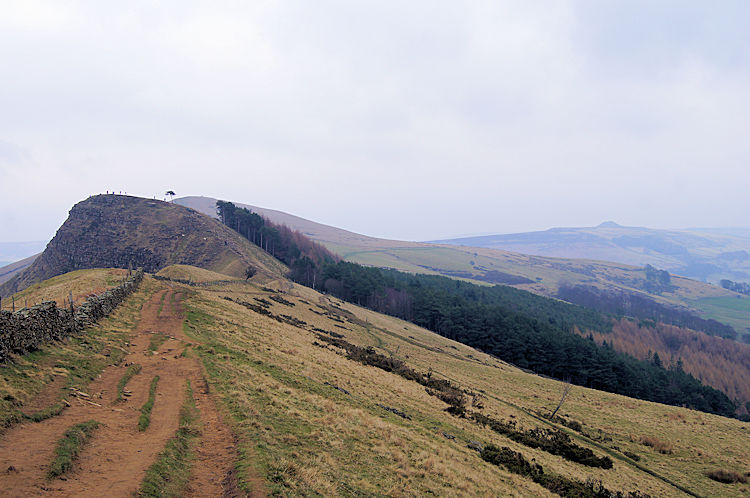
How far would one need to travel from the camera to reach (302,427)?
1678 centimetres

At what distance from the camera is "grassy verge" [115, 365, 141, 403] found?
17.1 m

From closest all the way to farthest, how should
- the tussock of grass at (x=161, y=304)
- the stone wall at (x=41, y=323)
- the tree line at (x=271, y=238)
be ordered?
the stone wall at (x=41, y=323) < the tussock of grass at (x=161, y=304) < the tree line at (x=271, y=238)

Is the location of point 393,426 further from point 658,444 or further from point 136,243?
point 136,243

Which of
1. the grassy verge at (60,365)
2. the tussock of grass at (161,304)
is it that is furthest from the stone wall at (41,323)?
the tussock of grass at (161,304)

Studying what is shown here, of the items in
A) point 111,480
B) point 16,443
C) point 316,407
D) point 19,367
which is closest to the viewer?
point 111,480

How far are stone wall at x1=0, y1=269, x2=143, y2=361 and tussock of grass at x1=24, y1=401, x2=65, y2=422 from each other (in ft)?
13.8

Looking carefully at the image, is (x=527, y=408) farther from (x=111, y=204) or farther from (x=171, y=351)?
(x=111, y=204)

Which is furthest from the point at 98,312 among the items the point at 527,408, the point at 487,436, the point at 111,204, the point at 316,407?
A: the point at 111,204

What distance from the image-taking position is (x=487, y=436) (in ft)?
85.6

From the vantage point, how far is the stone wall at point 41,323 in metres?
17.0

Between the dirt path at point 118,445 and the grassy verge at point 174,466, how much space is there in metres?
→ 0.26

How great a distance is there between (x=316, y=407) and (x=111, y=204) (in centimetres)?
16992

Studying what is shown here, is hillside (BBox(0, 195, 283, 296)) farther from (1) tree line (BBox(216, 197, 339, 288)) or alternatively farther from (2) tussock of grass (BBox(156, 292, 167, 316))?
(2) tussock of grass (BBox(156, 292, 167, 316))

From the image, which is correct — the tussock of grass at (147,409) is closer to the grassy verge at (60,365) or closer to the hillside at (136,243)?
the grassy verge at (60,365)
